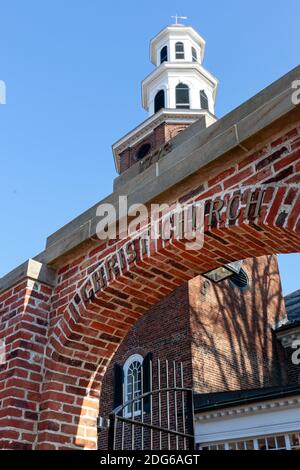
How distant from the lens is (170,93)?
25.1 m

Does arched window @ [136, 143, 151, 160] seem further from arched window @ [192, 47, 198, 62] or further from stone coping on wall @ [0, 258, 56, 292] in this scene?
stone coping on wall @ [0, 258, 56, 292]

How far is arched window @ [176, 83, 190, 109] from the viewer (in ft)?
80.7

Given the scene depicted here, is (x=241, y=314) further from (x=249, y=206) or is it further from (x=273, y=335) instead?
(x=249, y=206)

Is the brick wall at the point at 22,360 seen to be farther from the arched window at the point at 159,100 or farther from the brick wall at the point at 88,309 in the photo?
the arched window at the point at 159,100

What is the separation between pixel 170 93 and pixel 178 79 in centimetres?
122

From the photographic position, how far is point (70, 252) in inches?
206

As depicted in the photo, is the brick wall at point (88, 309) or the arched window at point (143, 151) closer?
the brick wall at point (88, 309)

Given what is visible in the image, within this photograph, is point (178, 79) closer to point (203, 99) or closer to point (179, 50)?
point (203, 99)

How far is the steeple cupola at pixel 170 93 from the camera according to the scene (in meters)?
22.4

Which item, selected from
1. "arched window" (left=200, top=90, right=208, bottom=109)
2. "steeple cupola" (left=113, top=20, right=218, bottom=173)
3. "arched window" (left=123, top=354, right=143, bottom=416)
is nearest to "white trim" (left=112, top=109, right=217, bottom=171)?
"steeple cupola" (left=113, top=20, right=218, bottom=173)

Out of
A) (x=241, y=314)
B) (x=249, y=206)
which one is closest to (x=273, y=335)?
(x=241, y=314)

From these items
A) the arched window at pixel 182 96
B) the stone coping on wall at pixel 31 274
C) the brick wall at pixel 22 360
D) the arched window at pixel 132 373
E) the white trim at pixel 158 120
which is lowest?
the brick wall at pixel 22 360

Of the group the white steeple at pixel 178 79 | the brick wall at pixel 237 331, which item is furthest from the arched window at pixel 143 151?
the brick wall at pixel 237 331

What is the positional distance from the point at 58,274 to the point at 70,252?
336mm
